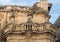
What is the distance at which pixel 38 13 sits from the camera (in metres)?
29.5

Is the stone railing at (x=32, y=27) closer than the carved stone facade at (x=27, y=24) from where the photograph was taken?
No

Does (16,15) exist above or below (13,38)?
above

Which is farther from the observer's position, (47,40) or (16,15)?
(16,15)

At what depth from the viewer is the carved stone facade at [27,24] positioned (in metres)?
27.8

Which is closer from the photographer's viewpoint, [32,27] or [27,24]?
[32,27]

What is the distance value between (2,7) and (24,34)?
460 cm

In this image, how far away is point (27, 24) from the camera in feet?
92.6

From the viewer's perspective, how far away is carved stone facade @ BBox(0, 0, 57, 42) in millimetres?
27828

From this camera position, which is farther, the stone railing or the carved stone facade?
the stone railing

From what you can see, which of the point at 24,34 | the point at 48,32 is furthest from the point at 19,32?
the point at 48,32

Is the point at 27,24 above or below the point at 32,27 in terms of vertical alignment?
above

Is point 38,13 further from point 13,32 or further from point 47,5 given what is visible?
point 13,32

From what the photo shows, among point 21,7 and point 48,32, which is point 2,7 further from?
point 48,32

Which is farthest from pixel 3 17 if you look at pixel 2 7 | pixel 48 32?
pixel 48 32
